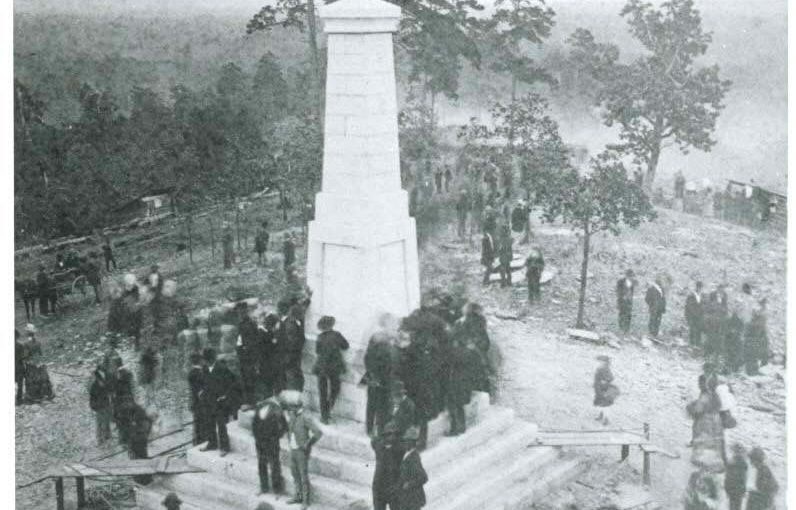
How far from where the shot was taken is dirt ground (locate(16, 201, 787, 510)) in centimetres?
1047

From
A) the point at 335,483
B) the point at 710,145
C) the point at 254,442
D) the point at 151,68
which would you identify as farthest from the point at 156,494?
the point at 710,145

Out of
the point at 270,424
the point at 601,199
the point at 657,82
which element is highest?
the point at 657,82

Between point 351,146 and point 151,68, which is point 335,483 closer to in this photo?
point 351,146

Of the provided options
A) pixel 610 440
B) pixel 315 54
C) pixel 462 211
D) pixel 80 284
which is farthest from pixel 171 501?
pixel 462 211

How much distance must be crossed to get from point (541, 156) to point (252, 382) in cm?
761

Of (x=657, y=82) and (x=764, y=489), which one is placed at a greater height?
(x=657, y=82)

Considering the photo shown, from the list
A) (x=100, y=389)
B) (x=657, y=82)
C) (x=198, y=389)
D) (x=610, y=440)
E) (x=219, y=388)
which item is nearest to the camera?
(x=219, y=388)

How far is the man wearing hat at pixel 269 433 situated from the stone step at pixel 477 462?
1.57 m

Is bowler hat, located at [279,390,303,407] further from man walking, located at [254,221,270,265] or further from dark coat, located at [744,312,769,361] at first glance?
man walking, located at [254,221,270,265]

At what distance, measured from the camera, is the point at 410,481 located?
7559 mm

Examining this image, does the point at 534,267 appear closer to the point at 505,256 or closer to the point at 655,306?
the point at 505,256

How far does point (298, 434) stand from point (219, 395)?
60.9 inches

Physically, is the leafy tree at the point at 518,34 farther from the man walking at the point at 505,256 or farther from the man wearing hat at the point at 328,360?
the man wearing hat at the point at 328,360

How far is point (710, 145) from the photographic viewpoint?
13062 mm
